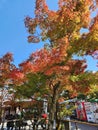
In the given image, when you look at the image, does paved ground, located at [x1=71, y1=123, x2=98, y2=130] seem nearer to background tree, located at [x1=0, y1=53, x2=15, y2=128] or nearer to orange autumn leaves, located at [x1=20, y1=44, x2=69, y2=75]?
background tree, located at [x1=0, y1=53, x2=15, y2=128]

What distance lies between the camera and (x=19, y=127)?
57.9 ft

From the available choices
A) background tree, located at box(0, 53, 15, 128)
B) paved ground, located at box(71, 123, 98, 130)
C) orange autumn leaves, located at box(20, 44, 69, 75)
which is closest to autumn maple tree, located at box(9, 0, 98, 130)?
orange autumn leaves, located at box(20, 44, 69, 75)

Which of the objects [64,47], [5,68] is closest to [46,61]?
[64,47]

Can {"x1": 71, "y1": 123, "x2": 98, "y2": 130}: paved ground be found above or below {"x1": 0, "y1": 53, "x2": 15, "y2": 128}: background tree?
below

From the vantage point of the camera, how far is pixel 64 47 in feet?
31.1

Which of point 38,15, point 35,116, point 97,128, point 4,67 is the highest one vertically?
point 38,15

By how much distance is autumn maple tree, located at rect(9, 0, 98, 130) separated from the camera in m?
9.49

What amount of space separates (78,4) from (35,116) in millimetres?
9925

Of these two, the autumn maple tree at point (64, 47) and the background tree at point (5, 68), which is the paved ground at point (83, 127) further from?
the background tree at point (5, 68)

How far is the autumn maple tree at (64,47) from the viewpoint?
374 inches

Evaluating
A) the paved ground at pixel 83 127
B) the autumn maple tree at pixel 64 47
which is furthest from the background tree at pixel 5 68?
the paved ground at pixel 83 127

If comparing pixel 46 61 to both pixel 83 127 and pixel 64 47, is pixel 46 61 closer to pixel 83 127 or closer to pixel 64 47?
pixel 64 47

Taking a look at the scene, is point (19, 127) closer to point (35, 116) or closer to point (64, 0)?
point (35, 116)

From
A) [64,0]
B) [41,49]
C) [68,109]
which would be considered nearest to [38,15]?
[64,0]
